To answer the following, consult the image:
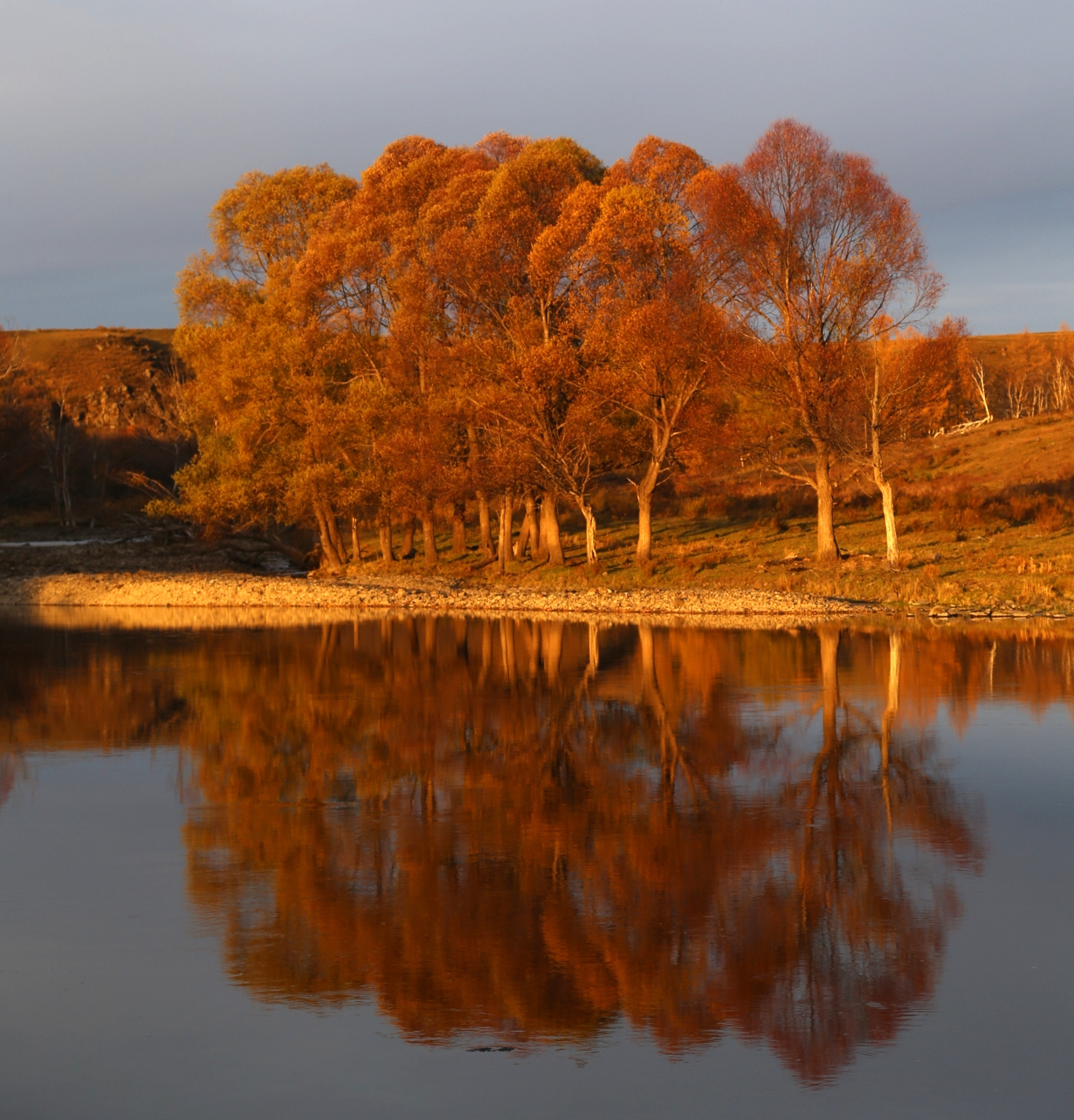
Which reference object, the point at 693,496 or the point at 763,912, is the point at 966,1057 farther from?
the point at 693,496

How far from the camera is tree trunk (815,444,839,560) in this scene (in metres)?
40.0

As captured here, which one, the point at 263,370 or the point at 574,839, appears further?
the point at 263,370

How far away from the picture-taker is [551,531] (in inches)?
1855

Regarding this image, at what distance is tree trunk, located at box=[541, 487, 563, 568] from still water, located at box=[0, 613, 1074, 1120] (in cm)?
2708

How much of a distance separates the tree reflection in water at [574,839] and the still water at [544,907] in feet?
0.14

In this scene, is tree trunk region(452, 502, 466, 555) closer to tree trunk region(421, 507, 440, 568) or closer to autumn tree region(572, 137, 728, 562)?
tree trunk region(421, 507, 440, 568)

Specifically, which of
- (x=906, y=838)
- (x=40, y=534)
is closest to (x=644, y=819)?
(x=906, y=838)

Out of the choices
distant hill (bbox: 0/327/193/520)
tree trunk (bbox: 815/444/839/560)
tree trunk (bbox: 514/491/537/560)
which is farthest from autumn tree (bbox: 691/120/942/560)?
Result: distant hill (bbox: 0/327/193/520)

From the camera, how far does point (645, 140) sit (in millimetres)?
42438

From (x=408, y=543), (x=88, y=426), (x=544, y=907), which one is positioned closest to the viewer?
(x=544, y=907)

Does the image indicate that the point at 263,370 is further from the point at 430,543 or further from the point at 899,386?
the point at 899,386

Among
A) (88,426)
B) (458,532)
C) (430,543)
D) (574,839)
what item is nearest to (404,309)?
(430,543)

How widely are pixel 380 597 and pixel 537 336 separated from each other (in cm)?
1117

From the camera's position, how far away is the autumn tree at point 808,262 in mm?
38250
